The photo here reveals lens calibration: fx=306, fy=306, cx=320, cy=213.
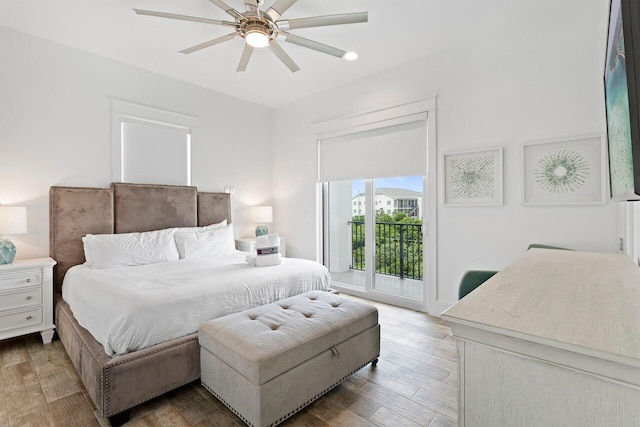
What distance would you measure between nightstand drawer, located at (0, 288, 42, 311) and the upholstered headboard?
35 cm

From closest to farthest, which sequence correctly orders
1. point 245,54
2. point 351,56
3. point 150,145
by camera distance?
point 245,54 < point 351,56 < point 150,145

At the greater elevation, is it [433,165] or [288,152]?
[288,152]

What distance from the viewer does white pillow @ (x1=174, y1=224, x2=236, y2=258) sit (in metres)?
3.55

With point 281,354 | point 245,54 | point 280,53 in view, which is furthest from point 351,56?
point 281,354

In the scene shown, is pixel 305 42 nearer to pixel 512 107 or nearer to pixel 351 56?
pixel 351 56

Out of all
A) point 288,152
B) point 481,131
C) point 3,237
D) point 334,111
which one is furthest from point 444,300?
point 3,237

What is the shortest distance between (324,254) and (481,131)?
2725 mm

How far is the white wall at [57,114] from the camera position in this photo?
2.98m

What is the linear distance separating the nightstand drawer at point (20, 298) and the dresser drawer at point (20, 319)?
0.17 feet

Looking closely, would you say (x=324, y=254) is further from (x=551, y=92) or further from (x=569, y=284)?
→ (x=569, y=284)

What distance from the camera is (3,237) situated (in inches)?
114

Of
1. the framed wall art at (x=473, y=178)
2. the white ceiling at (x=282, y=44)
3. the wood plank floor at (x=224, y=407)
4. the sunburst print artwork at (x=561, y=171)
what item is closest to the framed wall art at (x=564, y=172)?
the sunburst print artwork at (x=561, y=171)

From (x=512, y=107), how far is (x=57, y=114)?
463 centimetres

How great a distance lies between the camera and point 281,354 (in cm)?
167
